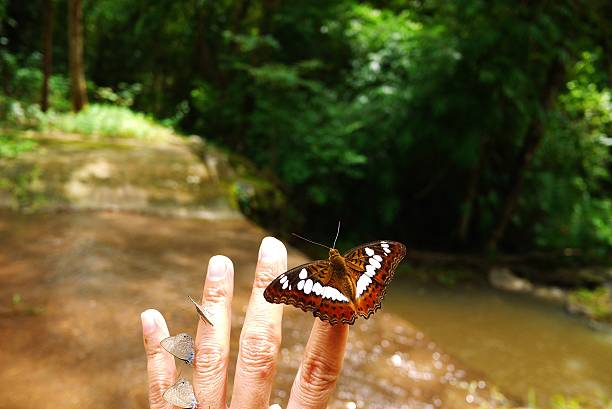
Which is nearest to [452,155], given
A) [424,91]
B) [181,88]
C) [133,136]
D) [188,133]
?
[424,91]

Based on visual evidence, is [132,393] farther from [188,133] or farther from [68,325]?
[188,133]

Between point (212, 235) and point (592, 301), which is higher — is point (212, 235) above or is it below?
above

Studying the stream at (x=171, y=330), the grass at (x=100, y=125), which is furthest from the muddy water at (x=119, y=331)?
the grass at (x=100, y=125)

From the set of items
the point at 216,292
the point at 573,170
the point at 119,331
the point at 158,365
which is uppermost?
the point at 216,292

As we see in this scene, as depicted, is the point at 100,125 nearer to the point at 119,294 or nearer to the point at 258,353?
the point at 119,294

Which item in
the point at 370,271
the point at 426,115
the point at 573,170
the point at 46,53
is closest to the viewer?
the point at 370,271

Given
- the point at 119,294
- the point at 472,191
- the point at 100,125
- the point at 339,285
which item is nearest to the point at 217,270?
the point at 339,285

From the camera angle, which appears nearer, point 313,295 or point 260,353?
point 313,295
